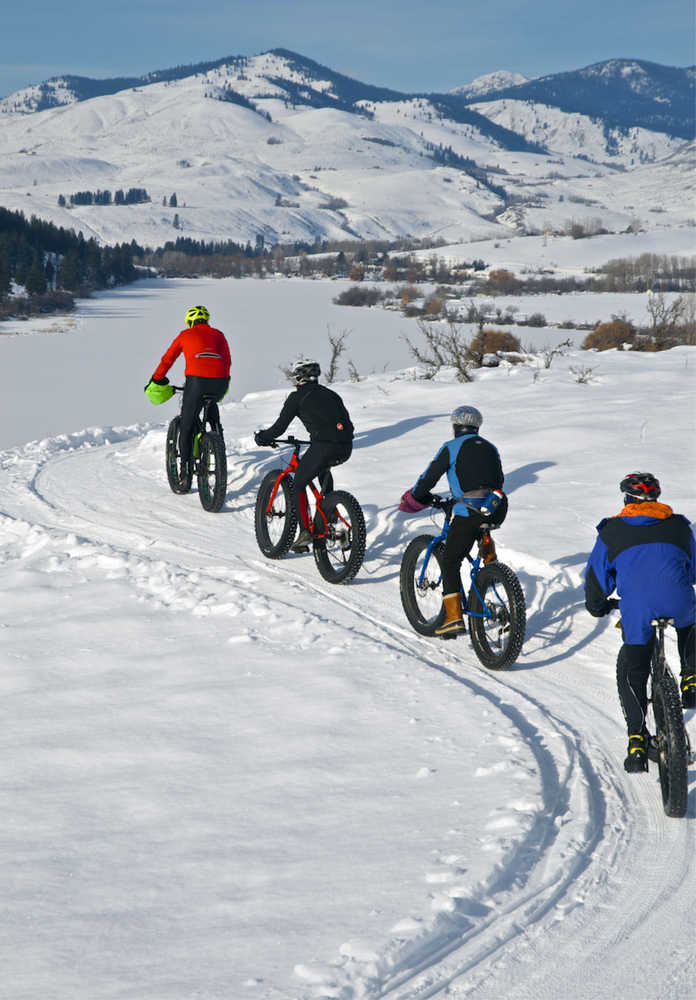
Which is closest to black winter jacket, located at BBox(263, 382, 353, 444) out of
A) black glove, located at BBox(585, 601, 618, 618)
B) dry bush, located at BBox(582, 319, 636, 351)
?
black glove, located at BBox(585, 601, 618, 618)

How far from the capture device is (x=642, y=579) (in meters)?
4.62

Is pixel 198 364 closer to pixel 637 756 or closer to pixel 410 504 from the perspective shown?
pixel 410 504

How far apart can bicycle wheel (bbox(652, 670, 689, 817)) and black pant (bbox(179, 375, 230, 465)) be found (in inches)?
285

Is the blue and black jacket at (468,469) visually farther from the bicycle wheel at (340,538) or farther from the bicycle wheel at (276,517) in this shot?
the bicycle wheel at (276,517)

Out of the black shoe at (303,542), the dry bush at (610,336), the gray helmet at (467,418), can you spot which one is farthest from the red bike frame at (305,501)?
the dry bush at (610,336)

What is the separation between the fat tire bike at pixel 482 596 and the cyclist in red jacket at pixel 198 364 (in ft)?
15.1

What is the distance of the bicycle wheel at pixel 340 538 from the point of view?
808 cm

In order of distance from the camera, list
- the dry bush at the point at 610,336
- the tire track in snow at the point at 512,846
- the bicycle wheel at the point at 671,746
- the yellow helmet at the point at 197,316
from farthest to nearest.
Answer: the dry bush at the point at 610,336
the yellow helmet at the point at 197,316
the bicycle wheel at the point at 671,746
the tire track in snow at the point at 512,846

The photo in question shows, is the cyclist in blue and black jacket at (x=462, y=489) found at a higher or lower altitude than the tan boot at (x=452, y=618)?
higher

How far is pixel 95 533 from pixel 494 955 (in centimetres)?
758

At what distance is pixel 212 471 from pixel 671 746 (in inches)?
288

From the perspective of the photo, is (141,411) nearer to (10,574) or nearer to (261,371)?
(261,371)

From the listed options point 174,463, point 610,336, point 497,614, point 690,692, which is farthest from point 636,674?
point 610,336

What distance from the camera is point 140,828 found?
14.5 feet
